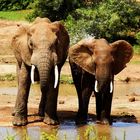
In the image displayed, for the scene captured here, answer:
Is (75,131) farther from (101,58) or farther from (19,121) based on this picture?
(101,58)

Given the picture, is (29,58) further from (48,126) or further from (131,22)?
(131,22)

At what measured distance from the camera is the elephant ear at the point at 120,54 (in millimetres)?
13070

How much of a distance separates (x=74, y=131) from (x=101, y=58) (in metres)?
1.50

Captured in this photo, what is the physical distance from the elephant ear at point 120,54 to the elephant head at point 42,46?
3.25ft

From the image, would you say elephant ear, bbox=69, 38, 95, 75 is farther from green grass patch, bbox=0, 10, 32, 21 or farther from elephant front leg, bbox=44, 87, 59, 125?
Answer: green grass patch, bbox=0, 10, 32, 21

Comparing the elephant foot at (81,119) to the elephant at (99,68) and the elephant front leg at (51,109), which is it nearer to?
the elephant at (99,68)

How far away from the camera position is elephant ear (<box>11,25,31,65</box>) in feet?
40.9

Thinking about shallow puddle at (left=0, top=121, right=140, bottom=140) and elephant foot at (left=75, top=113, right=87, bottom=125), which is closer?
shallow puddle at (left=0, top=121, right=140, bottom=140)

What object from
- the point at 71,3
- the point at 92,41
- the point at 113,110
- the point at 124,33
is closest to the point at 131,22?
the point at 124,33

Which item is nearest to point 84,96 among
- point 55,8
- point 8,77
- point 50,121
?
point 50,121

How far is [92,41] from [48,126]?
6.34 ft

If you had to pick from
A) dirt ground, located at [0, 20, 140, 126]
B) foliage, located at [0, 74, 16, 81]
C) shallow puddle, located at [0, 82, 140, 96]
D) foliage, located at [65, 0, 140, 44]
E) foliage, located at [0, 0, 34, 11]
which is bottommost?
dirt ground, located at [0, 20, 140, 126]

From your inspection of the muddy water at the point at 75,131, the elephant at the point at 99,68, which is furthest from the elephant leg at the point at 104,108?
the muddy water at the point at 75,131

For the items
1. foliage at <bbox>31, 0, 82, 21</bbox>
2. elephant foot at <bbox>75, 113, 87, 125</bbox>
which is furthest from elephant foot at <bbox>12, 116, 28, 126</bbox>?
foliage at <bbox>31, 0, 82, 21</bbox>
